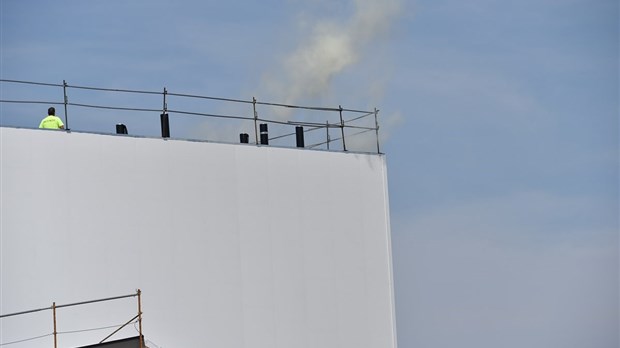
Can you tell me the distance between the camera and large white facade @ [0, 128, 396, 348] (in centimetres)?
1409

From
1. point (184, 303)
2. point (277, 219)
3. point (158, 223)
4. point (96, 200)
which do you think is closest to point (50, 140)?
point (96, 200)

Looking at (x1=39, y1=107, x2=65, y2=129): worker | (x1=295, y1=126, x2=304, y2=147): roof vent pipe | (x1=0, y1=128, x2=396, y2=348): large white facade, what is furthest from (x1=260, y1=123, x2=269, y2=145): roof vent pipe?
(x1=39, y1=107, x2=65, y2=129): worker

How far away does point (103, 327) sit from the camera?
47.9 ft

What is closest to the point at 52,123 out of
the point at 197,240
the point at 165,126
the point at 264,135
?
the point at 165,126

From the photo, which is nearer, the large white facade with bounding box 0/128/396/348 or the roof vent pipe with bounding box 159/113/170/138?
the large white facade with bounding box 0/128/396/348

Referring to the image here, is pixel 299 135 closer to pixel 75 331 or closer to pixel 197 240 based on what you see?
pixel 197 240

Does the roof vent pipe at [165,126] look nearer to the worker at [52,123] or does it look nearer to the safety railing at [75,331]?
the worker at [52,123]

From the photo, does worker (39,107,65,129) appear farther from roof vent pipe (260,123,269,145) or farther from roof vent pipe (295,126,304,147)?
roof vent pipe (295,126,304,147)

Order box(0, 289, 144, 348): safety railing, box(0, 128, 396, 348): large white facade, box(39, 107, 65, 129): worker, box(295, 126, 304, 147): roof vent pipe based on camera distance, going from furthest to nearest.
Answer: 1. box(295, 126, 304, 147): roof vent pipe
2. box(39, 107, 65, 129): worker
3. box(0, 128, 396, 348): large white facade
4. box(0, 289, 144, 348): safety railing

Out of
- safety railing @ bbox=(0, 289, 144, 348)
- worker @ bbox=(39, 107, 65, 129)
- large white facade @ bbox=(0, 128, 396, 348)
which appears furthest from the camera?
worker @ bbox=(39, 107, 65, 129)

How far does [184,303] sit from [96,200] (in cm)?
255

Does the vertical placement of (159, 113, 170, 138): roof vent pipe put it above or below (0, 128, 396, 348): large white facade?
above

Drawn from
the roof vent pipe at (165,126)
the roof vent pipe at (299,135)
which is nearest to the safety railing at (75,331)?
the roof vent pipe at (165,126)

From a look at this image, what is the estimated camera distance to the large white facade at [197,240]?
14086 mm
